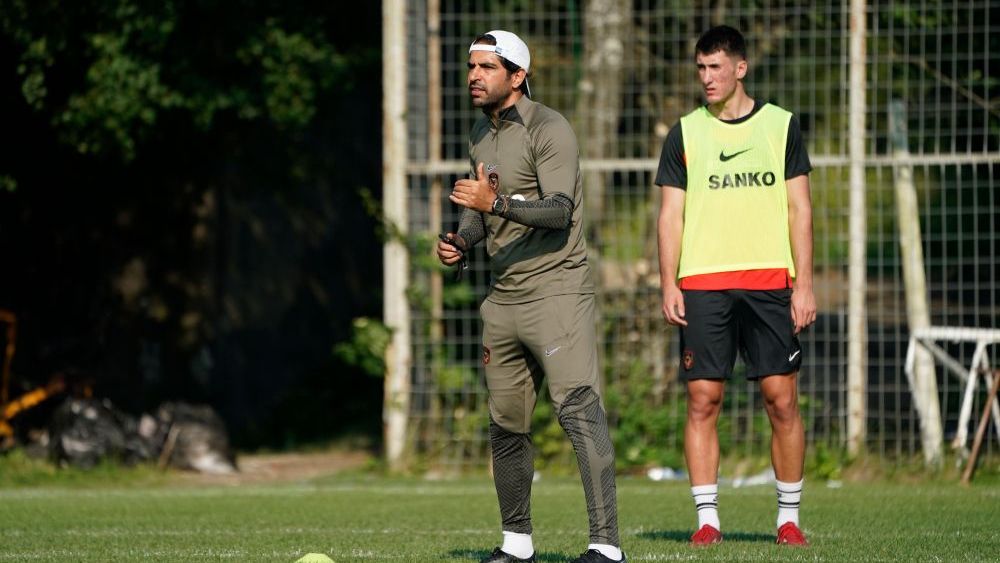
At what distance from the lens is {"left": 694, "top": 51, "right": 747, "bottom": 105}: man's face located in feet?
23.8

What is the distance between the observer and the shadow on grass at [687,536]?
7352 millimetres

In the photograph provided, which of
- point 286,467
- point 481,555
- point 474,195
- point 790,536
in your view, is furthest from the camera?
point 286,467

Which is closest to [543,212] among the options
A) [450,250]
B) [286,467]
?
[450,250]

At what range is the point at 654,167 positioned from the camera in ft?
38.7

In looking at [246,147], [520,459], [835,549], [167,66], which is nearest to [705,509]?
[835,549]

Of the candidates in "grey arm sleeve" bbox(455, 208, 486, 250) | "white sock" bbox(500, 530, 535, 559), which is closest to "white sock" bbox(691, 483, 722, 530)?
"white sock" bbox(500, 530, 535, 559)

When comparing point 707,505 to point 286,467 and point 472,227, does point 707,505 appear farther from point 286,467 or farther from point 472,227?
point 286,467

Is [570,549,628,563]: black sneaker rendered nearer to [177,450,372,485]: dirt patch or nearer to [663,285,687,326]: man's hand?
[663,285,687,326]: man's hand

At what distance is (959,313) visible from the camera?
1163cm

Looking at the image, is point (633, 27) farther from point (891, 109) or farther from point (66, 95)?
point (66, 95)

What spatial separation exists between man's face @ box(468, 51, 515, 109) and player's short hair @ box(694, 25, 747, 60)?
1375mm

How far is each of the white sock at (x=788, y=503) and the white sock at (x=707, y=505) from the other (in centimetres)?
29

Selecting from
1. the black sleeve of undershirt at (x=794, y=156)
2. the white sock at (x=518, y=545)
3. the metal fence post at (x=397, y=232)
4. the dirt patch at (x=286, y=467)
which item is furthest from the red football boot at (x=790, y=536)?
the dirt patch at (x=286, y=467)

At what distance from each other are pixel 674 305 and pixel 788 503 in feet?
3.37
